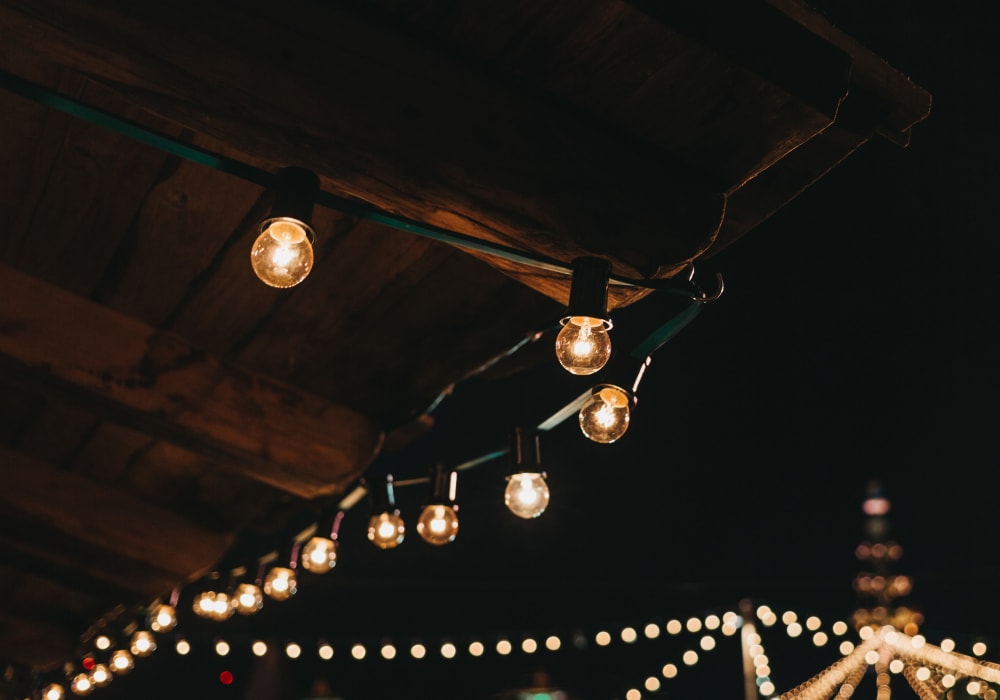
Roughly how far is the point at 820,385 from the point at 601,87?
7.74 meters

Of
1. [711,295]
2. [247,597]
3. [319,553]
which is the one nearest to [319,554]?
[319,553]

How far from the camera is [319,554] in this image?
4.12 m

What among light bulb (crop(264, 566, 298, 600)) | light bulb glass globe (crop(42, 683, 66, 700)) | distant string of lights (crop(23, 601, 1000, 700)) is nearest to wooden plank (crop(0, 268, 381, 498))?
light bulb (crop(264, 566, 298, 600))

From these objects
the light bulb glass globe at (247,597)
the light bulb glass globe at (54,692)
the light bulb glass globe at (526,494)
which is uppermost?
the light bulb glass globe at (54,692)

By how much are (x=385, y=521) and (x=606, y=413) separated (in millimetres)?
1769

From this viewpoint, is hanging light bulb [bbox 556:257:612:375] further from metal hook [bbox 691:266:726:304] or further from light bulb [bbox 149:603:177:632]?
light bulb [bbox 149:603:177:632]

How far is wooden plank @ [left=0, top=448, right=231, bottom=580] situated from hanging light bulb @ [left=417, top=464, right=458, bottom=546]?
1.77 meters

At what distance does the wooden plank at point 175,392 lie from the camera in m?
3.19

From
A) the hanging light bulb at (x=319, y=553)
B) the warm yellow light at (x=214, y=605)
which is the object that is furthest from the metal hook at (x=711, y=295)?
the warm yellow light at (x=214, y=605)

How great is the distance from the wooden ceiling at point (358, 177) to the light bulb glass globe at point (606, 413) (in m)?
0.22

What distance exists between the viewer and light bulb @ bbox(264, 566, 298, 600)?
15.1 feet

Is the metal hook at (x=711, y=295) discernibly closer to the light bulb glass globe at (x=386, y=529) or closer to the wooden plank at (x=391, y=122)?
the wooden plank at (x=391, y=122)

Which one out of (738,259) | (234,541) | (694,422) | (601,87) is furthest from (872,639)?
(601,87)

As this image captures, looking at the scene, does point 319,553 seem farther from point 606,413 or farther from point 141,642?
point 141,642
